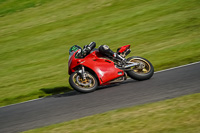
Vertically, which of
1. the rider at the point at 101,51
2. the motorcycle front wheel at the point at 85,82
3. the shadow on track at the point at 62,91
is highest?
the rider at the point at 101,51

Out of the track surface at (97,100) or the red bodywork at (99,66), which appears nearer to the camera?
the track surface at (97,100)

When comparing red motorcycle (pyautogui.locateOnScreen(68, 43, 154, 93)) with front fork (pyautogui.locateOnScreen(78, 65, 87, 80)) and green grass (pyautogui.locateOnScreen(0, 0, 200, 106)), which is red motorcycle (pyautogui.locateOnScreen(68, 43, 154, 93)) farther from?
green grass (pyautogui.locateOnScreen(0, 0, 200, 106))

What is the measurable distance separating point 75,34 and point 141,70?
834 cm

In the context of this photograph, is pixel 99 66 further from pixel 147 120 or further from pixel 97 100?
pixel 147 120

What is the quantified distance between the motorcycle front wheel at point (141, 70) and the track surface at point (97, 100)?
0.54ft

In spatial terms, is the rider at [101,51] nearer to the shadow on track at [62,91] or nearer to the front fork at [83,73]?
the front fork at [83,73]

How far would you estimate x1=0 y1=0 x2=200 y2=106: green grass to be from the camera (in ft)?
37.4

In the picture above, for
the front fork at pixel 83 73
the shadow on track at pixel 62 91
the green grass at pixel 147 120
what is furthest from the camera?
the shadow on track at pixel 62 91

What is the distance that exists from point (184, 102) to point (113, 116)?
1435mm

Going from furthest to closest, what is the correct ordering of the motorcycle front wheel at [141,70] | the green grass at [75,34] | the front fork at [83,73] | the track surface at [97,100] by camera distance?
1. the green grass at [75,34]
2. the motorcycle front wheel at [141,70]
3. the front fork at [83,73]
4. the track surface at [97,100]

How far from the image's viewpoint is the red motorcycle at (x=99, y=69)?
8570 mm

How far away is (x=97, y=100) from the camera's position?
7.83 meters

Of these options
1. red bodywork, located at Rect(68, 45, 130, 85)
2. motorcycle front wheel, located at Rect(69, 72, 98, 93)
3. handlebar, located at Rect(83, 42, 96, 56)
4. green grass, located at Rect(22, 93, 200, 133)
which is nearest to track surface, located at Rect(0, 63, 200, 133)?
motorcycle front wheel, located at Rect(69, 72, 98, 93)

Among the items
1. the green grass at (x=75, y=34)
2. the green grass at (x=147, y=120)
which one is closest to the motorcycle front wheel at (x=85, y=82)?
the green grass at (x=75, y=34)
